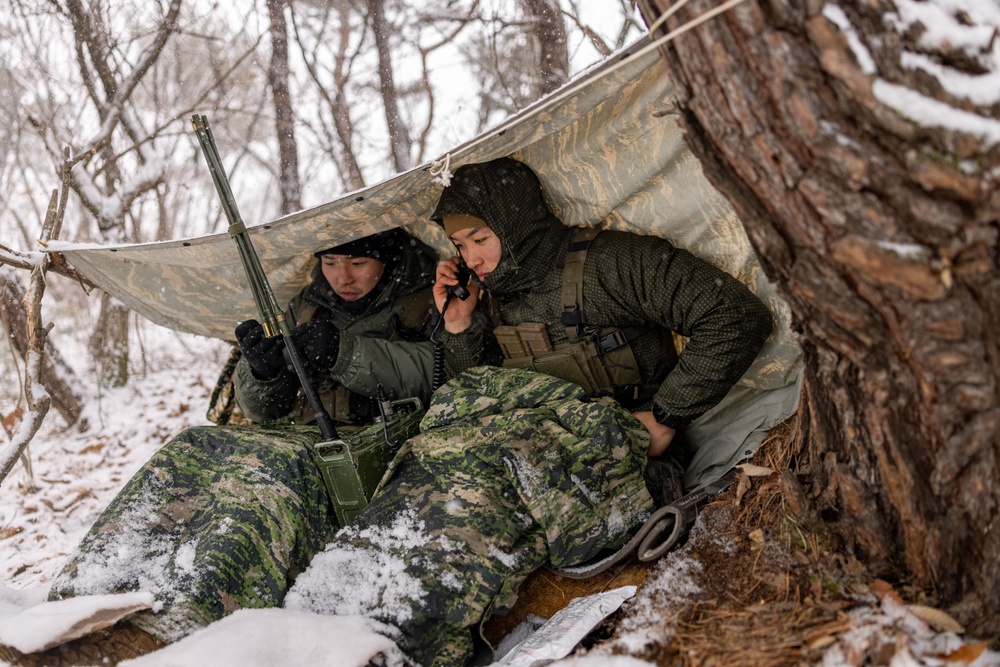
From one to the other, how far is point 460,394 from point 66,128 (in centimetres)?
663

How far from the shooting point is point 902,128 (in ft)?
3.94

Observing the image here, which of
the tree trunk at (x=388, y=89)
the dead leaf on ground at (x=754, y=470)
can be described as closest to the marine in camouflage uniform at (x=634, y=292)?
the dead leaf on ground at (x=754, y=470)

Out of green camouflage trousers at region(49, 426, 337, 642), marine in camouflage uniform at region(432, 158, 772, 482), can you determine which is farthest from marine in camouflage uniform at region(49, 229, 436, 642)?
marine in camouflage uniform at region(432, 158, 772, 482)

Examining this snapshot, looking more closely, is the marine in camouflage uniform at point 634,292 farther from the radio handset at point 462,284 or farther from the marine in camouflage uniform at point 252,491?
the marine in camouflage uniform at point 252,491

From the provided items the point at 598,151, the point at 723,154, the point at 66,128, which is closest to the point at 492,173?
the point at 598,151

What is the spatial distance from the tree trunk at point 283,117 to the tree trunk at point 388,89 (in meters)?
0.99

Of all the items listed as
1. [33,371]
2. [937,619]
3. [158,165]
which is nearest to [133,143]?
[158,165]

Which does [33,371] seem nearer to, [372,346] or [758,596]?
[372,346]

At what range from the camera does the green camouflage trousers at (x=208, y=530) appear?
218 cm

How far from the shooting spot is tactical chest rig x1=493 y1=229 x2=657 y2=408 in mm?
2641

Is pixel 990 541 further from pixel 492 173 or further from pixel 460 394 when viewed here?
pixel 492 173

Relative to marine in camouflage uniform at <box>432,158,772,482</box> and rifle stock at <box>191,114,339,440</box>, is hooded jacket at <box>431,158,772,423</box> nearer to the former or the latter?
marine in camouflage uniform at <box>432,158,772,482</box>

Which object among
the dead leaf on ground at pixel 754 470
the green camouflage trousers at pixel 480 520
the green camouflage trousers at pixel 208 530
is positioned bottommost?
the dead leaf on ground at pixel 754 470

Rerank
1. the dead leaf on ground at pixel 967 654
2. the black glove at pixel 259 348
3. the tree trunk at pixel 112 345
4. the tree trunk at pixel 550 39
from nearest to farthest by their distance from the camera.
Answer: the dead leaf on ground at pixel 967 654 < the black glove at pixel 259 348 < the tree trunk at pixel 550 39 < the tree trunk at pixel 112 345
